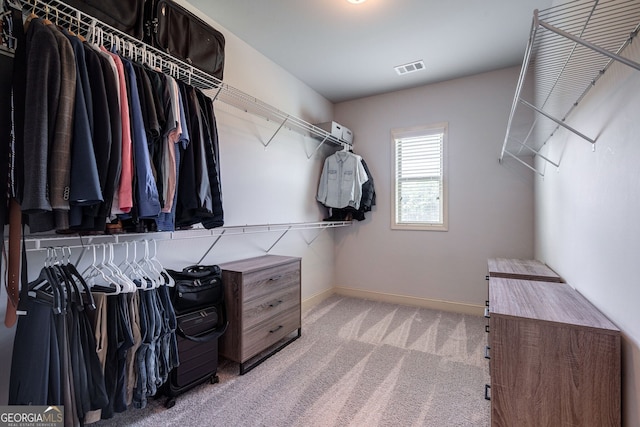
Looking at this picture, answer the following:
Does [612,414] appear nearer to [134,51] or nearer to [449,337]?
[449,337]

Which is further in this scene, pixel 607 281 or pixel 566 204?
pixel 566 204

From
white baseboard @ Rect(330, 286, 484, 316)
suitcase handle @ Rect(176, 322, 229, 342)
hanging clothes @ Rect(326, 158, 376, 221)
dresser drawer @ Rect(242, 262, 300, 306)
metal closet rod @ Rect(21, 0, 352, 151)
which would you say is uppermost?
metal closet rod @ Rect(21, 0, 352, 151)

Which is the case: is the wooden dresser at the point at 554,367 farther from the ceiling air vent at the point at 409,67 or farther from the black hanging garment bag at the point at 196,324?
the ceiling air vent at the point at 409,67

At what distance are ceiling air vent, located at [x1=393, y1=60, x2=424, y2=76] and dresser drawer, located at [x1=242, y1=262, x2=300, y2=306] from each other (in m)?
2.28

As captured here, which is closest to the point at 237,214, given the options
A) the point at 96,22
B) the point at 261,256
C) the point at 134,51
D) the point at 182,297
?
the point at 261,256

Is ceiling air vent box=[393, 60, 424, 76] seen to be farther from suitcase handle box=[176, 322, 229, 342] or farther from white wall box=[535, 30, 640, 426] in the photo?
suitcase handle box=[176, 322, 229, 342]

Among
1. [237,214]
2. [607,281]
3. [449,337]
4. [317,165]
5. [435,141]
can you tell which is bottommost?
[449,337]

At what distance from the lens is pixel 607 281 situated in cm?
121

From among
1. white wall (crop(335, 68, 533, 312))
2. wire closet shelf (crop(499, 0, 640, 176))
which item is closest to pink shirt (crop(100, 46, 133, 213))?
wire closet shelf (crop(499, 0, 640, 176))

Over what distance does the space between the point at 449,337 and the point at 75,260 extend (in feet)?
9.43

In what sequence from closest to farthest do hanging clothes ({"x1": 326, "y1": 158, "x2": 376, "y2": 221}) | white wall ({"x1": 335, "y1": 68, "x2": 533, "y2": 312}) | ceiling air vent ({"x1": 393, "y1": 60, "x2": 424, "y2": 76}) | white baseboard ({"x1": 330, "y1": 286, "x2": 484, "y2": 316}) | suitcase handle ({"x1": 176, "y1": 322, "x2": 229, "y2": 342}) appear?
suitcase handle ({"x1": 176, "y1": 322, "x2": 229, "y2": 342}), ceiling air vent ({"x1": 393, "y1": 60, "x2": 424, "y2": 76}), white wall ({"x1": 335, "y1": 68, "x2": 533, "y2": 312}), white baseboard ({"x1": 330, "y1": 286, "x2": 484, "y2": 316}), hanging clothes ({"x1": 326, "y1": 158, "x2": 376, "y2": 221})

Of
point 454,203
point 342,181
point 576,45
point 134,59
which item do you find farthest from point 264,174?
point 576,45

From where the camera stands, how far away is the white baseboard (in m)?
3.26

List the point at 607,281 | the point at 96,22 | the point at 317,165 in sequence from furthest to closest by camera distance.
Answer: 1. the point at 317,165
2. the point at 96,22
3. the point at 607,281
